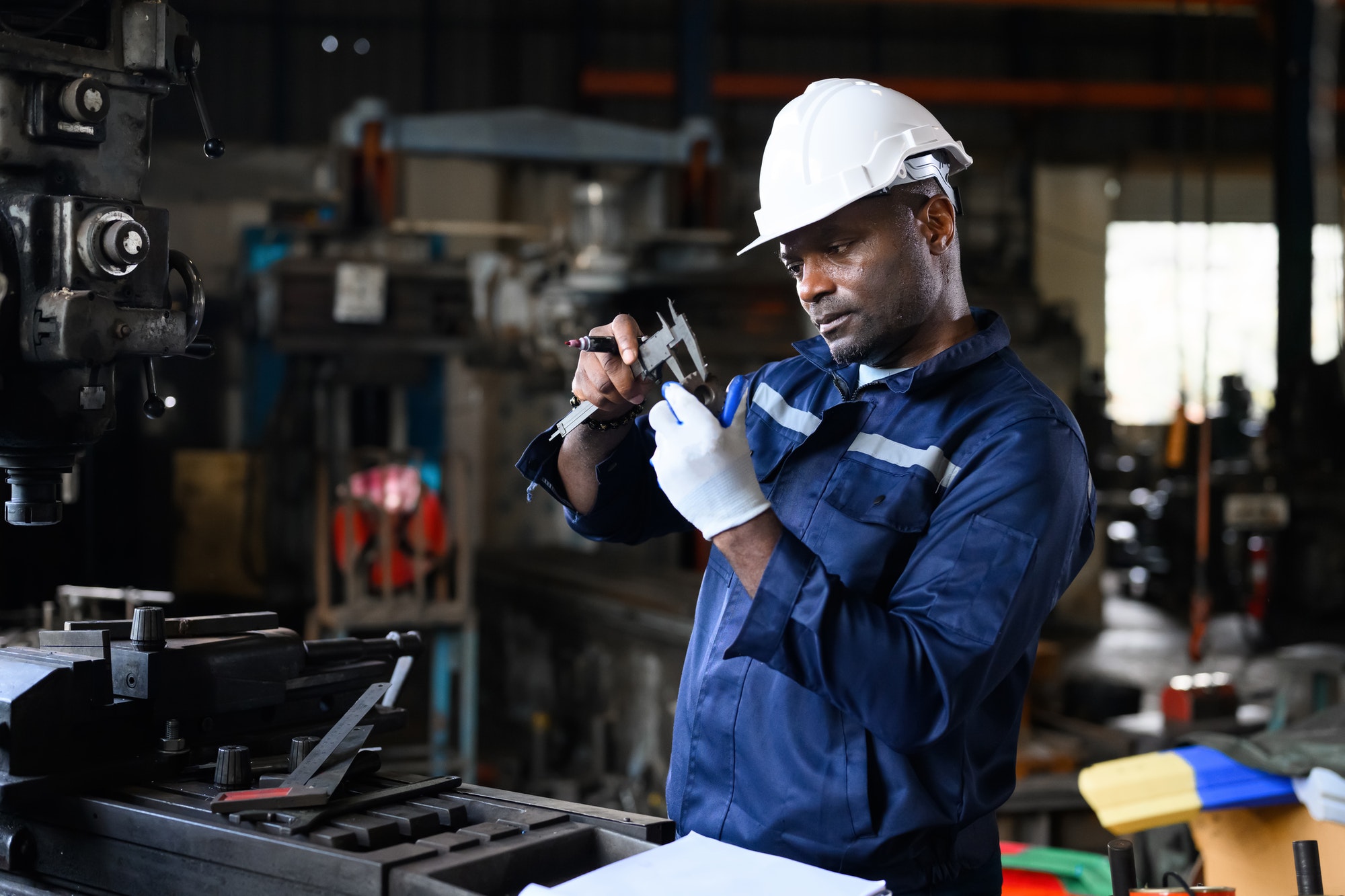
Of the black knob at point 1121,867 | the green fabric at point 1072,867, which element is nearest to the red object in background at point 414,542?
the green fabric at point 1072,867

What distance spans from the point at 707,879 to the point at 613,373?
1.79 ft

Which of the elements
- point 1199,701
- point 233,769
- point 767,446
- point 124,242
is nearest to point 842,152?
point 767,446

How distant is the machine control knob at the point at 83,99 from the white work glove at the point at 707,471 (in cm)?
62

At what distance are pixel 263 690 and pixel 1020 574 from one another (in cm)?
77

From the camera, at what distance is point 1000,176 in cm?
848

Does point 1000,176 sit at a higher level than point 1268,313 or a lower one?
higher

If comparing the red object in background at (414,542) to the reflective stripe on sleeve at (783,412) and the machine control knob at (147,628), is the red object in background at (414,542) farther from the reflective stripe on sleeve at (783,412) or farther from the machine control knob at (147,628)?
the machine control knob at (147,628)

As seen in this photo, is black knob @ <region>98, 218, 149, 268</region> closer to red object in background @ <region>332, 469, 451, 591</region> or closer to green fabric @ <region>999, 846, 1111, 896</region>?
green fabric @ <region>999, 846, 1111, 896</region>

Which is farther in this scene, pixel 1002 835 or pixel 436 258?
pixel 436 258

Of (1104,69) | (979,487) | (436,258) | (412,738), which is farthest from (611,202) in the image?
(1104,69)

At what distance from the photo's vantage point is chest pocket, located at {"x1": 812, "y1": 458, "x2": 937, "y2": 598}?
1.21m

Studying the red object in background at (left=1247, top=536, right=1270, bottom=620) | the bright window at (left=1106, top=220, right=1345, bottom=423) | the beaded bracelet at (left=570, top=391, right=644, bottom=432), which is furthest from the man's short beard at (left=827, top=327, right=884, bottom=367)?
the bright window at (left=1106, top=220, right=1345, bottom=423)

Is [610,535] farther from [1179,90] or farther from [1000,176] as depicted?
[1000,176]

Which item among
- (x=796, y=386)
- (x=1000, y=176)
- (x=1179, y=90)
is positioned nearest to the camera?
(x=796, y=386)
